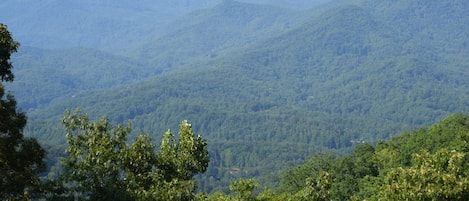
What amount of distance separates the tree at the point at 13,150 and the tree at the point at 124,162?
1.49m

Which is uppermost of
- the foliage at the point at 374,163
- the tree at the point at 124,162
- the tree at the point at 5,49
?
the tree at the point at 5,49

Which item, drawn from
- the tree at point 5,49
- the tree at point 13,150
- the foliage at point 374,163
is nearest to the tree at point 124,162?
the tree at point 13,150

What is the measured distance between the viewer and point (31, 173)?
20312 mm

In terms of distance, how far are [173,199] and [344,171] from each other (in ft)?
176

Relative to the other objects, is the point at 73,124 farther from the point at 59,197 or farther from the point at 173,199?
the point at 173,199

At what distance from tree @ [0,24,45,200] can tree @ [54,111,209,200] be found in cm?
149

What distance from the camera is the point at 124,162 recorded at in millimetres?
21547

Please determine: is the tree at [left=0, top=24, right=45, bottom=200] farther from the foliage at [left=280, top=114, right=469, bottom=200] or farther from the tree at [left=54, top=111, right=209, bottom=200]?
the foliage at [left=280, top=114, right=469, bottom=200]

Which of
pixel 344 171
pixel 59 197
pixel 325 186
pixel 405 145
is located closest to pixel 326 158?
pixel 344 171

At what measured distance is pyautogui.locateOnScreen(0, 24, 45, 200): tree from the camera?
19.3 meters

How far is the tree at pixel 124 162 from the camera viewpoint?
20.7 meters

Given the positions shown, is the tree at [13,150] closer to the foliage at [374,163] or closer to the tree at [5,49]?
the tree at [5,49]

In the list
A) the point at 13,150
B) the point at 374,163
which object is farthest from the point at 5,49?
the point at 374,163

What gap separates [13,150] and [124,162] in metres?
4.01
